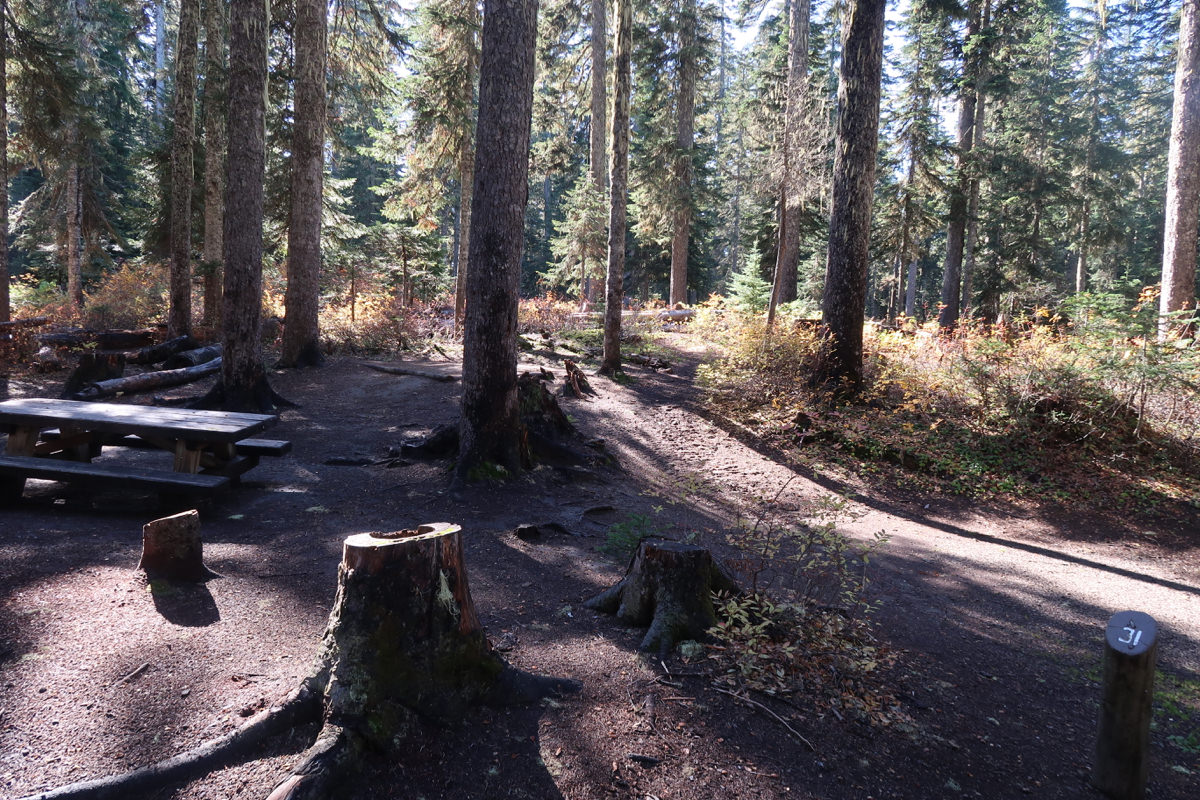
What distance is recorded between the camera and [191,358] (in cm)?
1354

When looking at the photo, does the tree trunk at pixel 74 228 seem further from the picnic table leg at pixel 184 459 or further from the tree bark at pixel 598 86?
the picnic table leg at pixel 184 459

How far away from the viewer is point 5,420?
6.24 m

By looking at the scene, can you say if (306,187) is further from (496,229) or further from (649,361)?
(649,361)

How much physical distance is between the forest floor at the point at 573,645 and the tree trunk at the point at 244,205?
2.81 meters

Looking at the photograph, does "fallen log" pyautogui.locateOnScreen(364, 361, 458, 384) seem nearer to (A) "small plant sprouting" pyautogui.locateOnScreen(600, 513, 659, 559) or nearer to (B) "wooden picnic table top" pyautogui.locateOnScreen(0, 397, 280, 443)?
(B) "wooden picnic table top" pyautogui.locateOnScreen(0, 397, 280, 443)

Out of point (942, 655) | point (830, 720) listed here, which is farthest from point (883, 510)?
point (830, 720)

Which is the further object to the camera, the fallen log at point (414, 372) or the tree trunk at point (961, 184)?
the tree trunk at point (961, 184)

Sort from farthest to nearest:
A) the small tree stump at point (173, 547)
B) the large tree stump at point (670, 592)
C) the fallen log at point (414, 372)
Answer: the fallen log at point (414, 372)
the small tree stump at point (173, 547)
the large tree stump at point (670, 592)

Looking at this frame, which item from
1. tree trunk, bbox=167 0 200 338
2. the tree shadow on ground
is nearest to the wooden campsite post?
the tree shadow on ground

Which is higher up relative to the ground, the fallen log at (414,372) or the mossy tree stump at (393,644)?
the fallen log at (414,372)

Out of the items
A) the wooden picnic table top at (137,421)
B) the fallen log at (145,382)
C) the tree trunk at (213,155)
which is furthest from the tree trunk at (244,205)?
the tree trunk at (213,155)

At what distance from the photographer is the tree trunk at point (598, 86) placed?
23375 millimetres

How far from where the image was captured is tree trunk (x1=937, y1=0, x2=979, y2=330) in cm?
1920

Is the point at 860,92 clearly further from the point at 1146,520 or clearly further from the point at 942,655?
the point at 942,655
